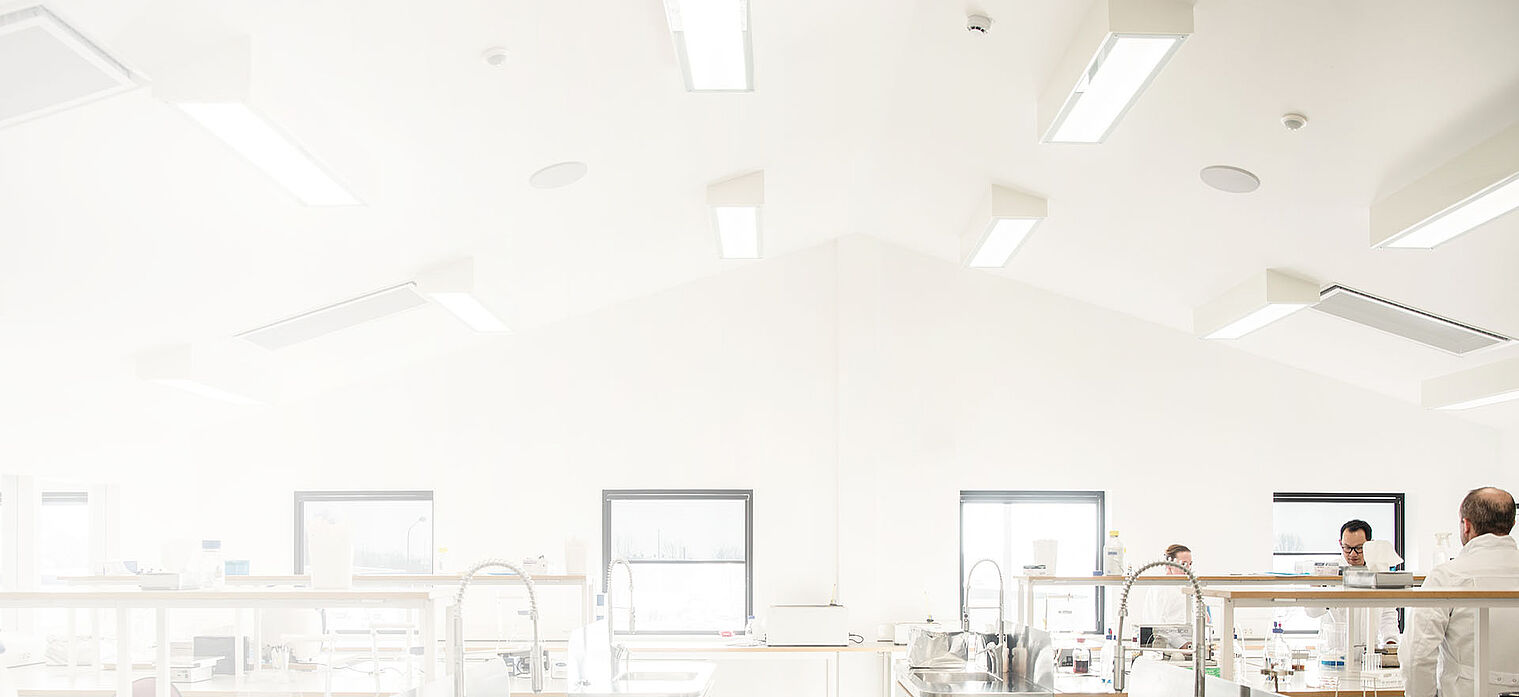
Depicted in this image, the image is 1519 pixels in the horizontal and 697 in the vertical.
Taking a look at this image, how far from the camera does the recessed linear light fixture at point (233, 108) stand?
3201 mm

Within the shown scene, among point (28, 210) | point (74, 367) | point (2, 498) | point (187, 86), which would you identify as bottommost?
point (2, 498)

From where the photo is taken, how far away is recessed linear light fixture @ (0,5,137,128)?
Result: 281cm

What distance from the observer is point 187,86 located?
10.5 feet

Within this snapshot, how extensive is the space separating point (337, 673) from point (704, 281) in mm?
3689

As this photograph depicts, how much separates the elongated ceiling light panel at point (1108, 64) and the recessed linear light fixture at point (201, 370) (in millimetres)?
4292

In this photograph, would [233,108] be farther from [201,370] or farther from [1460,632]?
[1460,632]

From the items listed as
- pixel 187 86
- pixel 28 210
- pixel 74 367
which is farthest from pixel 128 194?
pixel 74 367

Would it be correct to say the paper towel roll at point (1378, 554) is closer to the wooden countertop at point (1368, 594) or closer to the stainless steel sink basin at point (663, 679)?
the wooden countertop at point (1368, 594)

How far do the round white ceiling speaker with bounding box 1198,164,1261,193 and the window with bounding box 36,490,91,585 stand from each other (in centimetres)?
692

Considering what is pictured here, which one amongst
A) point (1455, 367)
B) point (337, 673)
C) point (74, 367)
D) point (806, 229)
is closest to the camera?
point (74, 367)

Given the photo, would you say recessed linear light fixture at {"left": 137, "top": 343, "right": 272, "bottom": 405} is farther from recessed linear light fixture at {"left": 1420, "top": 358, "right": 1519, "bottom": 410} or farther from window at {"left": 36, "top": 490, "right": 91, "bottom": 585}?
recessed linear light fixture at {"left": 1420, "top": 358, "right": 1519, "bottom": 410}

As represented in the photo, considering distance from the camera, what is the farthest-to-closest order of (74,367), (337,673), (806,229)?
1. (806,229)
2. (337,673)
3. (74,367)

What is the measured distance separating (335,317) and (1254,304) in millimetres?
5145

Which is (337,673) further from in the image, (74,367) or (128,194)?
(128,194)
